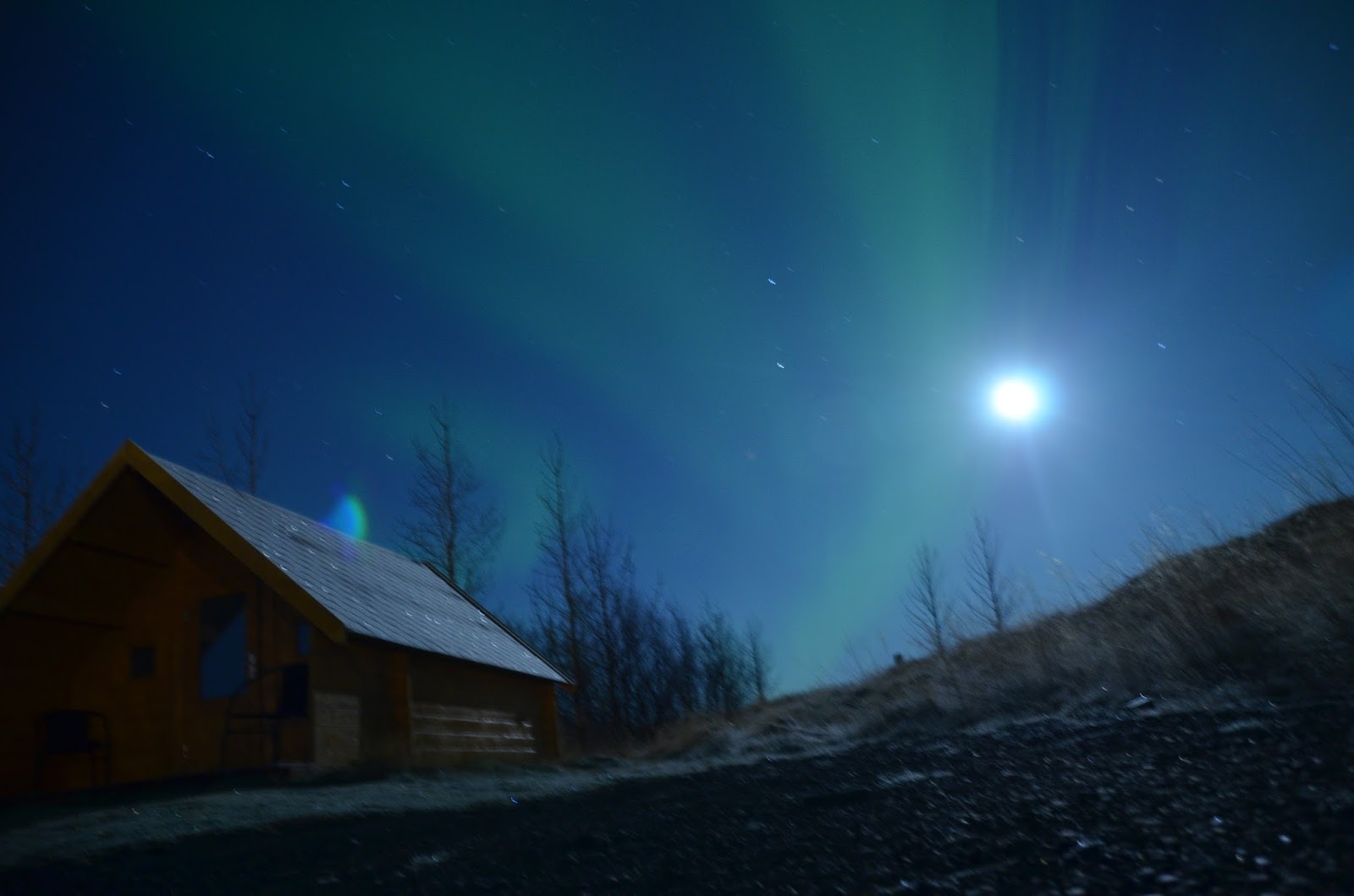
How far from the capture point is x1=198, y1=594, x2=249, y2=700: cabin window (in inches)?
479

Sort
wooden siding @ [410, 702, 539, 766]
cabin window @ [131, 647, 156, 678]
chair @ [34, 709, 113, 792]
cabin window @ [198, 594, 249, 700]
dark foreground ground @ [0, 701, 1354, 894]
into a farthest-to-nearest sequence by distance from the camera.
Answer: cabin window @ [131, 647, 156, 678] → wooden siding @ [410, 702, 539, 766] → chair @ [34, 709, 113, 792] → cabin window @ [198, 594, 249, 700] → dark foreground ground @ [0, 701, 1354, 894]

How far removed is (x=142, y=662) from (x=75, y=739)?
127 cm

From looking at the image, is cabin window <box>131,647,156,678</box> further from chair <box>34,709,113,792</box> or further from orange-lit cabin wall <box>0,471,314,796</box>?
chair <box>34,709,113,792</box>

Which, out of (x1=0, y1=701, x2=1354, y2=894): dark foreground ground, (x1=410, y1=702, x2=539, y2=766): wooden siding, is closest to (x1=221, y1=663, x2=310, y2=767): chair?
(x1=410, y1=702, x2=539, y2=766): wooden siding

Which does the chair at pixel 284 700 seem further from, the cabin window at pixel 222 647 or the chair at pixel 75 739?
the chair at pixel 75 739

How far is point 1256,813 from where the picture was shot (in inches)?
90.9

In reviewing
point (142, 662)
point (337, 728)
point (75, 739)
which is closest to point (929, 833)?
point (337, 728)

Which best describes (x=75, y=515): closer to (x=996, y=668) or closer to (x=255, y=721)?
(x=255, y=721)

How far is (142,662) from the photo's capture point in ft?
42.9

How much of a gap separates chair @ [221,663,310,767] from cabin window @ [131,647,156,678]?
194 centimetres

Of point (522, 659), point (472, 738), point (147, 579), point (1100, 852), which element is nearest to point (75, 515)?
point (147, 579)

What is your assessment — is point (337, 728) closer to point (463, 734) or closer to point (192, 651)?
point (192, 651)

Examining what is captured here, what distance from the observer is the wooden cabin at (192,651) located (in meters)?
11.2

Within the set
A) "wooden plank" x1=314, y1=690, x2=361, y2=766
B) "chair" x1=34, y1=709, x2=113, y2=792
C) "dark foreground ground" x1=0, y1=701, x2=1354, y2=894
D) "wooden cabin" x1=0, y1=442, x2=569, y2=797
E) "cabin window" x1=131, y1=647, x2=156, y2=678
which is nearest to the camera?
"dark foreground ground" x1=0, y1=701, x2=1354, y2=894
